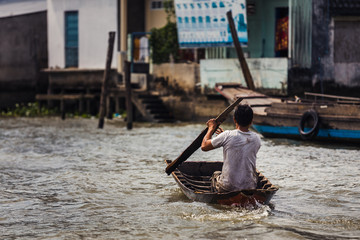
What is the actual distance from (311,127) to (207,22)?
7914 mm

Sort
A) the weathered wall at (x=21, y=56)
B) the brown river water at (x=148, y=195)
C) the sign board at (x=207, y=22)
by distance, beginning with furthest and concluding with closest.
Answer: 1. the weathered wall at (x=21, y=56)
2. the sign board at (x=207, y=22)
3. the brown river water at (x=148, y=195)

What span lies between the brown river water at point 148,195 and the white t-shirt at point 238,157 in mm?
352

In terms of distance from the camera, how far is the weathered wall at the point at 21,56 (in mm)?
28703

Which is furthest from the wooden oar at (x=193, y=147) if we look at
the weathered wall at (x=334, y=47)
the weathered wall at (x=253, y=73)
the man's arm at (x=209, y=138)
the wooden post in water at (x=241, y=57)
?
the weathered wall at (x=334, y=47)

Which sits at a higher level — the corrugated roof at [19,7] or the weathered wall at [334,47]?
the corrugated roof at [19,7]

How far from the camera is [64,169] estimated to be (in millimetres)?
12711

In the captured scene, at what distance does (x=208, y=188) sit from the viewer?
9438 millimetres

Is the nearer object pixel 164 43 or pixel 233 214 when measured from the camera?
pixel 233 214

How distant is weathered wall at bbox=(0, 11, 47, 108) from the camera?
94.2 ft

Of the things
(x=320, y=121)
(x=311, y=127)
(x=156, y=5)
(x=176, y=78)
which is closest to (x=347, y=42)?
(x=311, y=127)

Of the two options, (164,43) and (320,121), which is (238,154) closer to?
(320,121)

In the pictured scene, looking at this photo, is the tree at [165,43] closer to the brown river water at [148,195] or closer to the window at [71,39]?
the window at [71,39]

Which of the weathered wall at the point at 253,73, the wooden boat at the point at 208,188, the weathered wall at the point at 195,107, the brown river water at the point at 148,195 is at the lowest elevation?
the brown river water at the point at 148,195

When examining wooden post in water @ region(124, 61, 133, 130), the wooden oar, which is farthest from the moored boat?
the wooden oar
